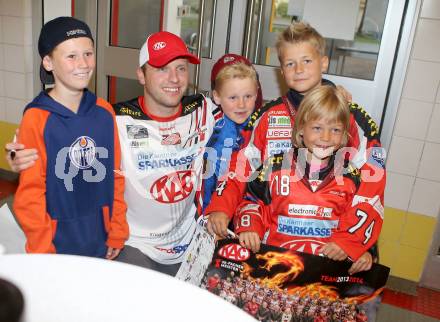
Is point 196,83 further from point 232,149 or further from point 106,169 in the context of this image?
point 106,169

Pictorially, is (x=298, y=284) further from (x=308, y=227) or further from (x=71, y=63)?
(x=71, y=63)

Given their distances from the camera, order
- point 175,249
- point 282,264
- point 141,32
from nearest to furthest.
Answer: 1. point 282,264
2. point 175,249
3. point 141,32

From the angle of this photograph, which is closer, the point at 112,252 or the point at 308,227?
the point at 308,227

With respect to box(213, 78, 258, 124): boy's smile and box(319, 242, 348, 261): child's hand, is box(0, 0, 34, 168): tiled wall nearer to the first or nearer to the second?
box(213, 78, 258, 124): boy's smile

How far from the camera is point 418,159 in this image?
2332 mm

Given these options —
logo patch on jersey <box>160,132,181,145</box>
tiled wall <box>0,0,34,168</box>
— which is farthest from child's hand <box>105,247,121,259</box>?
tiled wall <box>0,0,34,168</box>

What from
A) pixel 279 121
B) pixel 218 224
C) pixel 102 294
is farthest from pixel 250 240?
pixel 102 294

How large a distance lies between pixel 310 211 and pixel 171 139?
1.87 feet

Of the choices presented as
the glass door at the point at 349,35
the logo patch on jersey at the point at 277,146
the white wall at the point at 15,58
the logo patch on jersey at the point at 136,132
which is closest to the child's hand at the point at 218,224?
the logo patch on jersey at the point at 277,146

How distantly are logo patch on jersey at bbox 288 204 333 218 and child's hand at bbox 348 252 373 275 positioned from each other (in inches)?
6.6

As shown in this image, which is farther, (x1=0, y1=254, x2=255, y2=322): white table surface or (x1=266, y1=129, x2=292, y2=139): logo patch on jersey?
(x1=266, y1=129, x2=292, y2=139): logo patch on jersey

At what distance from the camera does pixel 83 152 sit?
52.7 inches

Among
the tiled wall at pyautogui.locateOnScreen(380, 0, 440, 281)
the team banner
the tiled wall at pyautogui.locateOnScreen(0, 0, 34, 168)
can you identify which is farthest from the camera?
the tiled wall at pyautogui.locateOnScreen(0, 0, 34, 168)

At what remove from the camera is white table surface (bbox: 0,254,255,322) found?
605 millimetres
